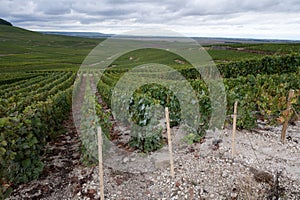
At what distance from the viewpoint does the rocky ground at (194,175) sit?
4.98 metres

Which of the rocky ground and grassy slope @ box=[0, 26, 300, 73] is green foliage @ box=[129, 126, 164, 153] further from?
grassy slope @ box=[0, 26, 300, 73]

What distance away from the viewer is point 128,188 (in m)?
5.33

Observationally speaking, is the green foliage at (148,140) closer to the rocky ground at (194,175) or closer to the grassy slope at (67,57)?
the rocky ground at (194,175)

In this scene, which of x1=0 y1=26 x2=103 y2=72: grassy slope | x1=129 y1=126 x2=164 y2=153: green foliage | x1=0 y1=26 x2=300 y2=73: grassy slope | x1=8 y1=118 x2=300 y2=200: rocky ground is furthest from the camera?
x1=0 y1=26 x2=103 y2=72: grassy slope

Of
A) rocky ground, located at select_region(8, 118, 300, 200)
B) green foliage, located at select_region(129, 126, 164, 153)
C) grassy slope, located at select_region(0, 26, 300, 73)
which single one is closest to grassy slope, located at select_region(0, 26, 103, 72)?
grassy slope, located at select_region(0, 26, 300, 73)

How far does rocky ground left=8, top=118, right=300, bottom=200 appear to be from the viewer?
498cm

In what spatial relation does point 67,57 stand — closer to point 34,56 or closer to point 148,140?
point 34,56

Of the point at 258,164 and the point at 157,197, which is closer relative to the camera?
the point at 157,197

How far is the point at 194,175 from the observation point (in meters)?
5.59

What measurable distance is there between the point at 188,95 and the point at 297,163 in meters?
3.85

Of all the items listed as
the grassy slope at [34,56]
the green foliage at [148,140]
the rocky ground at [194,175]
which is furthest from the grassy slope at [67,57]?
the green foliage at [148,140]

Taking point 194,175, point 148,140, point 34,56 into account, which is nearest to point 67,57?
point 34,56

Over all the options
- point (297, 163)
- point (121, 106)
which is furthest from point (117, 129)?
point (297, 163)

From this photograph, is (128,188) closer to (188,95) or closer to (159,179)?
(159,179)
